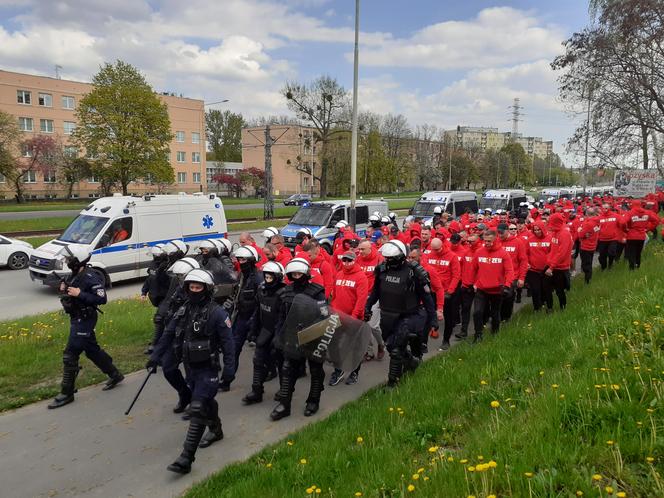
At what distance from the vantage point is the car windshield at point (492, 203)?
2455 cm

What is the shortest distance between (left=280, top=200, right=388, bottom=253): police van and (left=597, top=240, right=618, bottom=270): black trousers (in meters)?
7.26

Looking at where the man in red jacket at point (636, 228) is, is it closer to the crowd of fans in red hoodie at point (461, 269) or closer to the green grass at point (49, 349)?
the crowd of fans in red hoodie at point (461, 269)

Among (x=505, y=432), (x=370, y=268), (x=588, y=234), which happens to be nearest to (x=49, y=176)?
(x=370, y=268)

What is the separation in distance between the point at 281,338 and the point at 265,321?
21.3 inches

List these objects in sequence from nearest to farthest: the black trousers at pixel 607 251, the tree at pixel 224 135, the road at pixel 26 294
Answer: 1. the road at pixel 26 294
2. the black trousers at pixel 607 251
3. the tree at pixel 224 135

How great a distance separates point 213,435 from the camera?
5.05 m

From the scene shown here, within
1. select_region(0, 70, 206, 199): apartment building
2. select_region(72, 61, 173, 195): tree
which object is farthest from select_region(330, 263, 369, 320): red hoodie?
select_region(0, 70, 206, 199): apartment building

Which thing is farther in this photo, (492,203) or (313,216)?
(492,203)

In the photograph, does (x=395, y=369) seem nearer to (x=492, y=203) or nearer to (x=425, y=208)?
(x=425, y=208)

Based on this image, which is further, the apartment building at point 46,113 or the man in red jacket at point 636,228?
the apartment building at point 46,113

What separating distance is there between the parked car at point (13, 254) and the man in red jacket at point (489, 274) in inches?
557

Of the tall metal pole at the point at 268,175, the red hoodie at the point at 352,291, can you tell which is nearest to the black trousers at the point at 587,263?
the red hoodie at the point at 352,291

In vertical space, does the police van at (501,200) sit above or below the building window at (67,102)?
below

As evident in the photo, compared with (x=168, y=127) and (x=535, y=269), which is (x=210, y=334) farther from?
(x=168, y=127)
